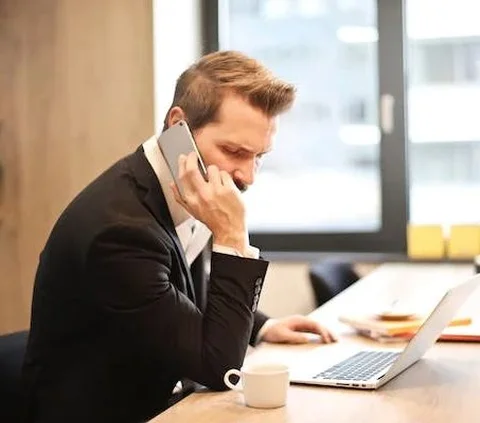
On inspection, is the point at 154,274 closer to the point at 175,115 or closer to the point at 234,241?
the point at 234,241

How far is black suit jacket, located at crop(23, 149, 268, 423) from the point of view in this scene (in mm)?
1499

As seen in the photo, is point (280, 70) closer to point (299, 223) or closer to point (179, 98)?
point (299, 223)

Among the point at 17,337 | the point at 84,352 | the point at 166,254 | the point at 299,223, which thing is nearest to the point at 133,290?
the point at 166,254

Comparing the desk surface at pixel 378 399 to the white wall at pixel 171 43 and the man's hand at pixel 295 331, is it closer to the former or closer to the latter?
the man's hand at pixel 295 331

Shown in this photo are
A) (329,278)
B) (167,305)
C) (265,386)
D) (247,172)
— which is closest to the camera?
(265,386)

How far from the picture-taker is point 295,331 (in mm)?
1938

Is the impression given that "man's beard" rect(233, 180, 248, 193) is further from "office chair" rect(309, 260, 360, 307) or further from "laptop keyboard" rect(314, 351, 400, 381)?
"office chair" rect(309, 260, 360, 307)

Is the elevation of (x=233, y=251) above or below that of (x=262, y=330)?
above

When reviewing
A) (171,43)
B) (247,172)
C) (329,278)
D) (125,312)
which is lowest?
(329,278)

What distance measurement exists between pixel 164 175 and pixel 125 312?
11.4 inches

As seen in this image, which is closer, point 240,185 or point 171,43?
point 240,185

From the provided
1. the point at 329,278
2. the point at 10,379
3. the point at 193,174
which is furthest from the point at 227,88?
the point at 329,278

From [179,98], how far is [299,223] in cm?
229

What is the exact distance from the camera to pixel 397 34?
380cm
